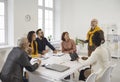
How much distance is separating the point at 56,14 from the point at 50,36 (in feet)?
3.21

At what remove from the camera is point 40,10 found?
5.98m

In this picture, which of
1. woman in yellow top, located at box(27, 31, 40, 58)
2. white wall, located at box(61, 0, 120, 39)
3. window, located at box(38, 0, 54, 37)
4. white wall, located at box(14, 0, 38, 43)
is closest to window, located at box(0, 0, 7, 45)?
white wall, located at box(14, 0, 38, 43)

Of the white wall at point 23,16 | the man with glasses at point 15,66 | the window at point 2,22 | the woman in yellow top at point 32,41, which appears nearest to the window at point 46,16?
the white wall at point 23,16

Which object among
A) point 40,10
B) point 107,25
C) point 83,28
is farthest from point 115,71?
point 40,10

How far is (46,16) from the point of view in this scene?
20.6ft

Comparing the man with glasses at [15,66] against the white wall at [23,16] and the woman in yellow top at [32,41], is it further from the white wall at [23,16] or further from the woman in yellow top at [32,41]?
the white wall at [23,16]

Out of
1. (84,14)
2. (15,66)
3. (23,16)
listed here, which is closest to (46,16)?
(23,16)

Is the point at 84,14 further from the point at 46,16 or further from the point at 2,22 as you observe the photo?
the point at 2,22

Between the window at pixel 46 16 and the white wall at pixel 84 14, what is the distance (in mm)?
438

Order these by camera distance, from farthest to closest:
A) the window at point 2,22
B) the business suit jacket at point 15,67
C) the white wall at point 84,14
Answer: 1. the white wall at point 84,14
2. the window at point 2,22
3. the business suit jacket at point 15,67

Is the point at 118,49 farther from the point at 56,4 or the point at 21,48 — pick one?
the point at 21,48

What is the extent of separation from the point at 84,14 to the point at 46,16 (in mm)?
1827

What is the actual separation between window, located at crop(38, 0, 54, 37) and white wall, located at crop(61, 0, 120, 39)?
1.44 ft

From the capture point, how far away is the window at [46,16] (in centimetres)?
597
